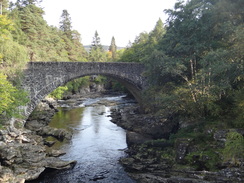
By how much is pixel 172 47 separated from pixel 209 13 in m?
3.97

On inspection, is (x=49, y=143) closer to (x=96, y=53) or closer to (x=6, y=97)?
(x=6, y=97)

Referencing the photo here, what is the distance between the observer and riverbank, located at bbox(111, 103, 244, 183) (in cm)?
991

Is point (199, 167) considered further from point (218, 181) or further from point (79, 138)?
point (79, 138)

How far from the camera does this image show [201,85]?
13.8 metres

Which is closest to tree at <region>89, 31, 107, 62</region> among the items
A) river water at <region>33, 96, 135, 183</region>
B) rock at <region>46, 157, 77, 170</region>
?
river water at <region>33, 96, 135, 183</region>

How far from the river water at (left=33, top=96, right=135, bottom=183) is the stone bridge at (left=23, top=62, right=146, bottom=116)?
4.69 metres

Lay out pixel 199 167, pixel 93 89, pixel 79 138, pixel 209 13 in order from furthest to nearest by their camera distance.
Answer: pixel 93 89 → pixel 79 138 → pixel 209 13 → pixel 199 167

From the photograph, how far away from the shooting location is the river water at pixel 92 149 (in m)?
12.1

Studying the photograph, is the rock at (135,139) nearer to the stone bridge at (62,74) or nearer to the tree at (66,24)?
the stone bridge at (62,74)

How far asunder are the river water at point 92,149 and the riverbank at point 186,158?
92 centimetres

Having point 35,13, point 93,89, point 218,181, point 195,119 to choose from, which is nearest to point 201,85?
point 195,119

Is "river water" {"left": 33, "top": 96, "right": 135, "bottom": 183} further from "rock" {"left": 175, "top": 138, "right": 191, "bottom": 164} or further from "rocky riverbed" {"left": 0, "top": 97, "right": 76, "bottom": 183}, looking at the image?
"rock" {"left": 175, "top": 138, "right": 191, "bottom": 164}

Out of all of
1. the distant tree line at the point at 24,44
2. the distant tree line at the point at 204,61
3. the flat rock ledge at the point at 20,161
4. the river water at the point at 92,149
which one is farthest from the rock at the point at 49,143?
the distant tree line at the point at 204,61

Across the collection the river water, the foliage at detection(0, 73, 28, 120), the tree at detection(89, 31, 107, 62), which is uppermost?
the tree at detection(89, 31, 107, 62)
